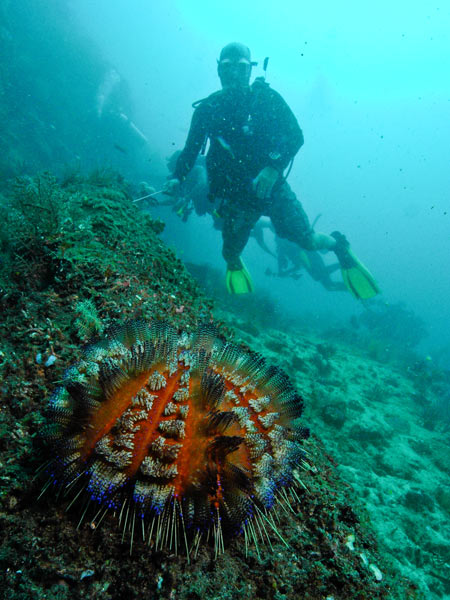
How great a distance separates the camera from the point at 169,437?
1620mm

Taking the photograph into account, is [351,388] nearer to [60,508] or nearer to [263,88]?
A: [263,88]

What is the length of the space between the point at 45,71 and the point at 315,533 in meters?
38.0

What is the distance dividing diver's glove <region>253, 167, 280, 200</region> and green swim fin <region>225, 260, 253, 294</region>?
3465 mm

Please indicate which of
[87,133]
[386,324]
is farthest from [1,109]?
[386,324]

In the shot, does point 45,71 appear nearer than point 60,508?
No

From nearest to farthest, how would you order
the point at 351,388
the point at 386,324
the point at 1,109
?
the point at 351,388 < the point at 1,109 < the point at 386,324

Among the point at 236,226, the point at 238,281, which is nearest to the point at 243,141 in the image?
the point at 236,226

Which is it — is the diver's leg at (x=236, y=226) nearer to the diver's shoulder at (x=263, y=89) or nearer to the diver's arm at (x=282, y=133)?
the diver's arm at (x=282, y=133)

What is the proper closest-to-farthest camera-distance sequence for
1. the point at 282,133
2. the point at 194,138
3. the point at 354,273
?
the point at 282,133 → the point at 194,138 → the point at 354,273

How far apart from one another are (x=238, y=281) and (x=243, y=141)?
15.5ft

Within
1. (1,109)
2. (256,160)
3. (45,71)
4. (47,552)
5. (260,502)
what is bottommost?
(47,552)

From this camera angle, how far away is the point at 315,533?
6.18 ft

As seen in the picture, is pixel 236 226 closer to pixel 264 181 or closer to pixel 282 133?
pixel 264 181

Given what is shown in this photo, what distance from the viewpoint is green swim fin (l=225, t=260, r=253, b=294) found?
36.9 ft
